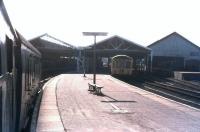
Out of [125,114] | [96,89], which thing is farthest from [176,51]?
[125,114]

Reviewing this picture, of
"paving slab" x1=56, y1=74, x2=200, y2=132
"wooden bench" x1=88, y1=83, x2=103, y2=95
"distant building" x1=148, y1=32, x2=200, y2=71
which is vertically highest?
"distant building" x1=148, y1=32, x2=200, y2=71

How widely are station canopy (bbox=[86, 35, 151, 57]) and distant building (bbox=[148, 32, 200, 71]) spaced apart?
145 inches

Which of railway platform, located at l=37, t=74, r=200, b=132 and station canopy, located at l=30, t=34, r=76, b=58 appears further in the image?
station canopy, located at l=30, t=34, r=76, b=58

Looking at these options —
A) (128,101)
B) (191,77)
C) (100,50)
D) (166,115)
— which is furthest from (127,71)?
(166,115)

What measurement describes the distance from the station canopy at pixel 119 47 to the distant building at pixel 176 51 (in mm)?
3692

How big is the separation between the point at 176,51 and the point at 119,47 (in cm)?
948

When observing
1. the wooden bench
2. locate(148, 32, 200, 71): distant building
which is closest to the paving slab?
the wooden bench

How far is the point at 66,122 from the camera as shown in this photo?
13.9 meters

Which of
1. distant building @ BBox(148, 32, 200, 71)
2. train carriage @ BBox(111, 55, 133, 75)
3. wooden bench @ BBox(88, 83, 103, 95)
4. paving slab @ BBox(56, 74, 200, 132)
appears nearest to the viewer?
paving slab @ BBox(56, 74, 200, 132)

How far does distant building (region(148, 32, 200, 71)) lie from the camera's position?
211 ft

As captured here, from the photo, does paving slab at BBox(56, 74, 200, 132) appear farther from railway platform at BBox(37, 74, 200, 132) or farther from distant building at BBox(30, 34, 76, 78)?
distant building at BBox(30, 34, 76, 78)

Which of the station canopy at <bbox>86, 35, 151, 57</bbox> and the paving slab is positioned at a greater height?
the station canopy at <bbox>86, 35, 151, 57</bbox>

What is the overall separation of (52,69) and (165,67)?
1857 cm

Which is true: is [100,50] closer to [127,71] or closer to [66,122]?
[127,71]
